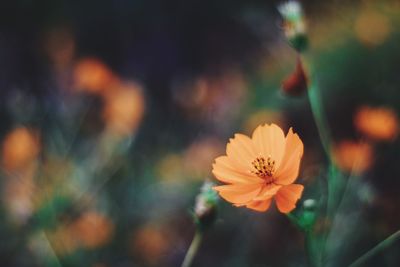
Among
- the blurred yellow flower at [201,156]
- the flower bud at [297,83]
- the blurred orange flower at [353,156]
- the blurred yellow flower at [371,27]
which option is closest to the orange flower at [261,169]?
the flower bud at [297,83]

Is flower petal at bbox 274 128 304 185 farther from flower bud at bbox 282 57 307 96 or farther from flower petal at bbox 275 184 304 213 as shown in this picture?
flower bud at bbox 282 57 307 96

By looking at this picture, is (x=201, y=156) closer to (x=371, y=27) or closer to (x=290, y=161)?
(x=371, y=27)

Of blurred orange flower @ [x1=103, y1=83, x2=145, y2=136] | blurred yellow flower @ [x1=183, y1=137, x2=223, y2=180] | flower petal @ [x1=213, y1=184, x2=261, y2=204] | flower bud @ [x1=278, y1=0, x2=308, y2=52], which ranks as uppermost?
flower bud @ [x1=278, y1=0, x2=308, y2=52]

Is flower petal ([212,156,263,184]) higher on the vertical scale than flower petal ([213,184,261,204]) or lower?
higher

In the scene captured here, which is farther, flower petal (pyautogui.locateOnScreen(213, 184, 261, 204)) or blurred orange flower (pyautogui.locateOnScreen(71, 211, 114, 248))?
blurred orange flower (pyautogui.locateOnScreen(71, 211, 114, 248))

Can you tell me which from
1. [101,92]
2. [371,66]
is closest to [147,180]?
[101,92]

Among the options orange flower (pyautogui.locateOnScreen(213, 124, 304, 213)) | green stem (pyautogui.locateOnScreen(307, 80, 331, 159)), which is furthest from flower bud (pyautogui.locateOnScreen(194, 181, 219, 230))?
green stem (pyautogui.locateOnScreen(307, 80, 331, 159))
